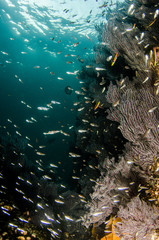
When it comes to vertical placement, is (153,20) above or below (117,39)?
above

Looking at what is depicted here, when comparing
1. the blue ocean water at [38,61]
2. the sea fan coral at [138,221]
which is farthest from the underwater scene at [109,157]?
the blue ocean water at [38,61]

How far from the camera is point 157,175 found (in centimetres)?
322

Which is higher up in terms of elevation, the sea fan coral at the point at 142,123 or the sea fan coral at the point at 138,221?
the sea fan coral at the point at 142,123

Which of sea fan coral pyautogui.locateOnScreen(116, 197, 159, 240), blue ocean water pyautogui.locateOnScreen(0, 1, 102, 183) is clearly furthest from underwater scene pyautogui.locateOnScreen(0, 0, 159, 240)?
blue ocean water pyautogui.locateOnScreen(0, 1, 102, 183)

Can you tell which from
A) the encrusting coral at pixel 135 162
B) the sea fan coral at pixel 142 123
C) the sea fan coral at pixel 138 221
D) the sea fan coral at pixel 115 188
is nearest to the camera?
the sea fan coral at pixel 138 221

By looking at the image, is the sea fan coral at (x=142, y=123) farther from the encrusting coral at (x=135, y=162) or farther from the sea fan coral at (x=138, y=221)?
the sea fan coral at (x=138, y=221)

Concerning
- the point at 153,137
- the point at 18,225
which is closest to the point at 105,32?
the point at 153,137

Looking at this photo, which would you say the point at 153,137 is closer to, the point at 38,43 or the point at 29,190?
the point at 29,190

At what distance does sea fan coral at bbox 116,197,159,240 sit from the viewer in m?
2.76

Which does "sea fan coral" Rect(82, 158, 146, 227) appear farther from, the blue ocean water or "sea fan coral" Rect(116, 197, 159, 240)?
the blue ocean water

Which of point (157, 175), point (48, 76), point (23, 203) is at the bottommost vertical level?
point (48, 76)

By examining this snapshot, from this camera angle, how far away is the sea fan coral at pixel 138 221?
276 centimetres

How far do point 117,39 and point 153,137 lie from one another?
312cm

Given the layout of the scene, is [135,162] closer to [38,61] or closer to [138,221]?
[138,221]
